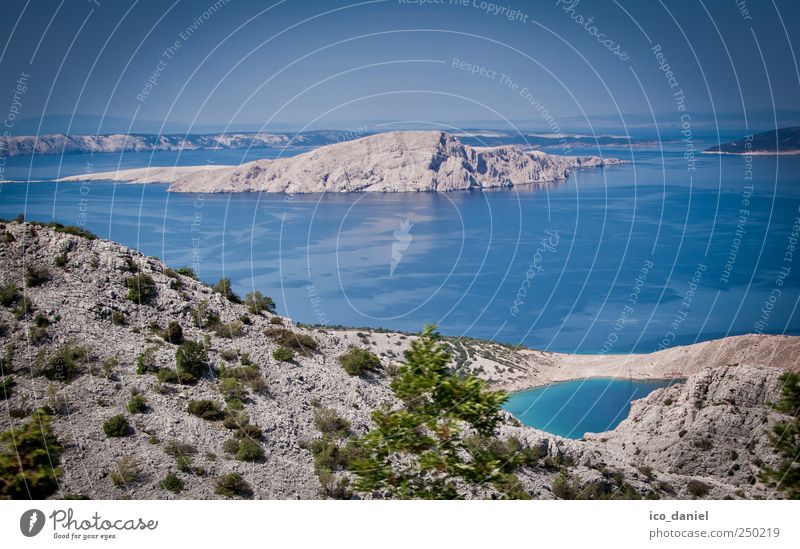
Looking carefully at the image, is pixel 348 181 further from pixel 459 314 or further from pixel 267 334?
pixel 267 334

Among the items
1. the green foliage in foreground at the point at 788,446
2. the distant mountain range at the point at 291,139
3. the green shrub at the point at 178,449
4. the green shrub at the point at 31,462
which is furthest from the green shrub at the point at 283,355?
the distant mountain range at the point at 291,139

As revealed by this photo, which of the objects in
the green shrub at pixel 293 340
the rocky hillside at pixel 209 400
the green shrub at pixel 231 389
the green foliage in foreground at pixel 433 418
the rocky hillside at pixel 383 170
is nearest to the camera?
the green foliage in foreground at pixel 433 418

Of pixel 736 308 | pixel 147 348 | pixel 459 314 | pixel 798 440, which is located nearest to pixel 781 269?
pixel 736 308

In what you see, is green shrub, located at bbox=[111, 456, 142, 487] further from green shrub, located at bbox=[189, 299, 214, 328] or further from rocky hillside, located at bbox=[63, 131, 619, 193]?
rocky hillside, located at bbox=[63, 131, 619, 193]

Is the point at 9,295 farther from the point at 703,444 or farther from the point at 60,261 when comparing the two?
the point at 703,444

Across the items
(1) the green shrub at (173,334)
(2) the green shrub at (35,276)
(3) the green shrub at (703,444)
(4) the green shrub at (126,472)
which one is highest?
(2) the green shrub at (35,276)

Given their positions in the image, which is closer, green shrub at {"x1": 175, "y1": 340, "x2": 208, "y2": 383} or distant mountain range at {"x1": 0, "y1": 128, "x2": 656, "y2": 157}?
green shrub at {"x1": 175, "y1": 340, "x2": 208, "y2": 383}

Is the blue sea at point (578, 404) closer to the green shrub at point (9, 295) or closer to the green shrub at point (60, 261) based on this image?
the green shrub at point (60, 261)

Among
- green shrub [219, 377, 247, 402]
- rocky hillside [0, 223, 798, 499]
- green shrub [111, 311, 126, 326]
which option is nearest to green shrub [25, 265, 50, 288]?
rocky hillside [0, 223, 798, 499]
